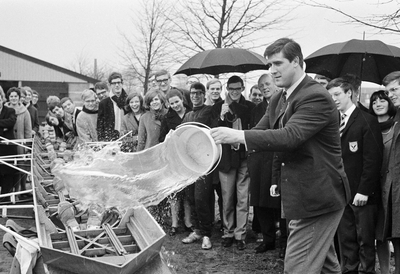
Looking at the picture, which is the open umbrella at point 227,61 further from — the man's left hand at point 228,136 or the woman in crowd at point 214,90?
the man's left hand at point 228,136

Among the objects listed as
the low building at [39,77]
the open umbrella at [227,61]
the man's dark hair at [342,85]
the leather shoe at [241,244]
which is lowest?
the leather shoe at [241,244]

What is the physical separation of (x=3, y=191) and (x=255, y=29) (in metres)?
10.3

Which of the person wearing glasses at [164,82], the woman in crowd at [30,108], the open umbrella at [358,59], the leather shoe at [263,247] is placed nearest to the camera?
the open umbrella at [358,59]

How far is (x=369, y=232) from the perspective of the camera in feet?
19.0

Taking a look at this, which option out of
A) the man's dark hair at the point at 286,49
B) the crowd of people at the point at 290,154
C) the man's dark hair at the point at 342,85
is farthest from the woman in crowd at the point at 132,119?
the man's dark hair at the point at 286,49

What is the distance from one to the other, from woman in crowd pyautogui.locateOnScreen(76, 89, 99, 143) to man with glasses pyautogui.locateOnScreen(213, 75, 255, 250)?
315 centimetres

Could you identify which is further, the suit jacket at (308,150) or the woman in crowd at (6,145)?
the woman in crowd at (6,145)

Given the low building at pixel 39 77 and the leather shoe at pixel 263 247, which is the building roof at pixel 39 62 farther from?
the leather shoe at pixel 263 247

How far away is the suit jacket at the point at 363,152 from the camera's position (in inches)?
227

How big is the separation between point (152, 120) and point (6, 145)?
14.0 ft

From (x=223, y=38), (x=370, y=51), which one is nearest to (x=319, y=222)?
(x=370, y=51)

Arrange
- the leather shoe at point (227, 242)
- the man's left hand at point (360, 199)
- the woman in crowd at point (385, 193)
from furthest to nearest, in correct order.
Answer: the leather shoe at point (227, 242) < the man's left hand at point (360, 199) < the woman in crowd at point (385, 193)

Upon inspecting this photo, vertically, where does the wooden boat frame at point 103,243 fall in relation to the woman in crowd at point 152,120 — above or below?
below

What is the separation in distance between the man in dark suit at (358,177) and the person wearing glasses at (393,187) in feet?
0.74
